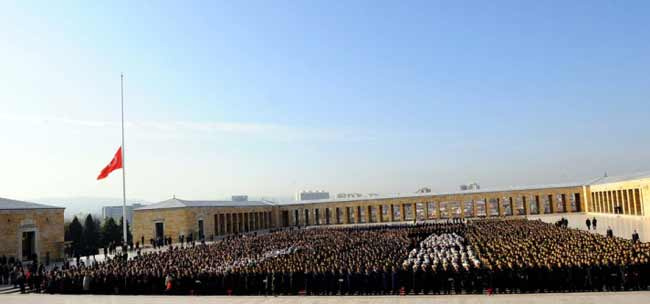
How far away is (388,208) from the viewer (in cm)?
5909

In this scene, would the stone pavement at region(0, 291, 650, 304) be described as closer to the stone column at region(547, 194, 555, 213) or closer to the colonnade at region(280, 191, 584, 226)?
the colonnade at region(280, 191, 584, 226)

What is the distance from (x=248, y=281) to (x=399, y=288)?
185 inches

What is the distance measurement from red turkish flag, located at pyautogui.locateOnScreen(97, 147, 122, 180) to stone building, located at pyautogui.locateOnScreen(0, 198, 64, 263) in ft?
10.1

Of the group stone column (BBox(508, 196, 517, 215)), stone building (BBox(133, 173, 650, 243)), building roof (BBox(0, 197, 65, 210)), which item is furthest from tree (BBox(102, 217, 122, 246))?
stone column (BBox(508, 196, 517, 215))

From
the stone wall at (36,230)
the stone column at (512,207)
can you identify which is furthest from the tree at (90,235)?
the stone column at (512,207)

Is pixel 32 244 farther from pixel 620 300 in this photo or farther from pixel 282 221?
pixel 282 221

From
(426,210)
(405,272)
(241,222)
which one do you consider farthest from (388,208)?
(405,272)

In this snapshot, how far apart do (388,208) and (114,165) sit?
108ft

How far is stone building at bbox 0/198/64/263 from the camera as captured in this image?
2778 centimetres

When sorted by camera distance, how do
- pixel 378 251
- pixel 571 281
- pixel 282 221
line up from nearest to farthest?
pixel 571 281 < pixel 378 251 < pixel 282 221

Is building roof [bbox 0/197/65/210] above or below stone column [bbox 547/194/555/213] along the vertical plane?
above

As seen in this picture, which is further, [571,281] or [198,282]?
[198,282]

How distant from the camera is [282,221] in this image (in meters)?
65.0

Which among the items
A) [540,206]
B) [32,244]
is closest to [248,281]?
[32,244]
